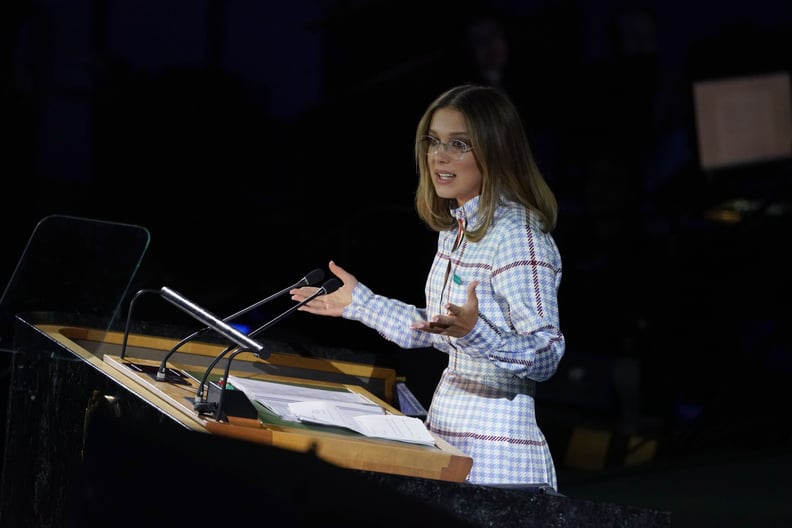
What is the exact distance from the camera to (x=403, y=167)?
6.31m

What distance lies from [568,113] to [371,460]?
5.15 meters

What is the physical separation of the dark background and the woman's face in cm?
223

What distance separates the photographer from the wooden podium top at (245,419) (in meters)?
1.60

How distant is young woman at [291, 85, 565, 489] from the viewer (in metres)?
2.01

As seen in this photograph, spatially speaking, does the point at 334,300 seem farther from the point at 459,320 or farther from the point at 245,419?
the point at 245,419

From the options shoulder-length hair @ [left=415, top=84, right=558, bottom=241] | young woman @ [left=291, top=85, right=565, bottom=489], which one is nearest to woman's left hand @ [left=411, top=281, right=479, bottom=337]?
young woman @ [left=291, top=85, right=565, bottom=489]

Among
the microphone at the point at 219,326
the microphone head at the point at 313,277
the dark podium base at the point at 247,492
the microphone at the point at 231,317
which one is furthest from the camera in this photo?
the microphone head at the point at 313,277

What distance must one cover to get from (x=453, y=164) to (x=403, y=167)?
4048 mm

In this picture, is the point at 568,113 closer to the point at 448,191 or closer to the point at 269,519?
the point at 448,191

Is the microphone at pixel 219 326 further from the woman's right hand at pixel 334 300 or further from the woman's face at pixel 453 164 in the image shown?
the woman's face at pixel 453 164

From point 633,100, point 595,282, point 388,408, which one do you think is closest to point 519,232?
point 388,408

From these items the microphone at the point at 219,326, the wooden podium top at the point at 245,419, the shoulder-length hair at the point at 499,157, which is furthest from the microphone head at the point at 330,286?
the microphone at the point at 219,326

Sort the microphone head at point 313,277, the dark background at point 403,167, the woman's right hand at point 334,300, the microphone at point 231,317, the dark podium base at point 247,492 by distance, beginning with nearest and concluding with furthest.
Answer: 1. the dark podium base at point 247,492
2. the microphone at point 231,317
3. the microphone head at point 313,277
4. the woman's right hand at point 334,300
5. the dark background at point 403,167

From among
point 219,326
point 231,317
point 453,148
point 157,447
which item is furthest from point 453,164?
point 157,447
